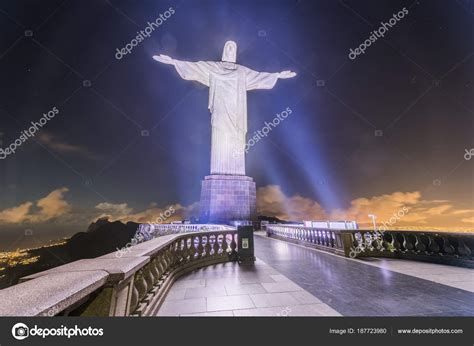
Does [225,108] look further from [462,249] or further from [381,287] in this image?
[381,287]

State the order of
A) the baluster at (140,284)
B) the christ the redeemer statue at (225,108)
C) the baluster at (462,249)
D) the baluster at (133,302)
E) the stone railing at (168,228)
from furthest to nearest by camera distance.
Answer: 1. the christ the redeemer statue at (225,108)
2. the stone railing at (168,228)
3. the baluster at (462,249)
4. the baluster at (140,284)
5. the baluster at (133,302)

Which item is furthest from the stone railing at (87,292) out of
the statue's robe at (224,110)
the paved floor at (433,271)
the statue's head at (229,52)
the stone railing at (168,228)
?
the statue's head at (229,52)

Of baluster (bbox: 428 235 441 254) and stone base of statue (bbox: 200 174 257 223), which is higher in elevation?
stone base of statue (bbox: 200 174 257 223)

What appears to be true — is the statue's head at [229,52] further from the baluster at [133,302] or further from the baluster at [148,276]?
the baluster at [133,302]

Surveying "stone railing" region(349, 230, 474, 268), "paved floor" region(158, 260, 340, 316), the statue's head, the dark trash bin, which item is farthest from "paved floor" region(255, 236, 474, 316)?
the statue's head

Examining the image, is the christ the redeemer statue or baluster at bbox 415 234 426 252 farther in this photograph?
the christ the redeemer statue

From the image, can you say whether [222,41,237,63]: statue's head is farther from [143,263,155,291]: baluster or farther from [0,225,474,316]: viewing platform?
[143,263,155,291]: baluster
